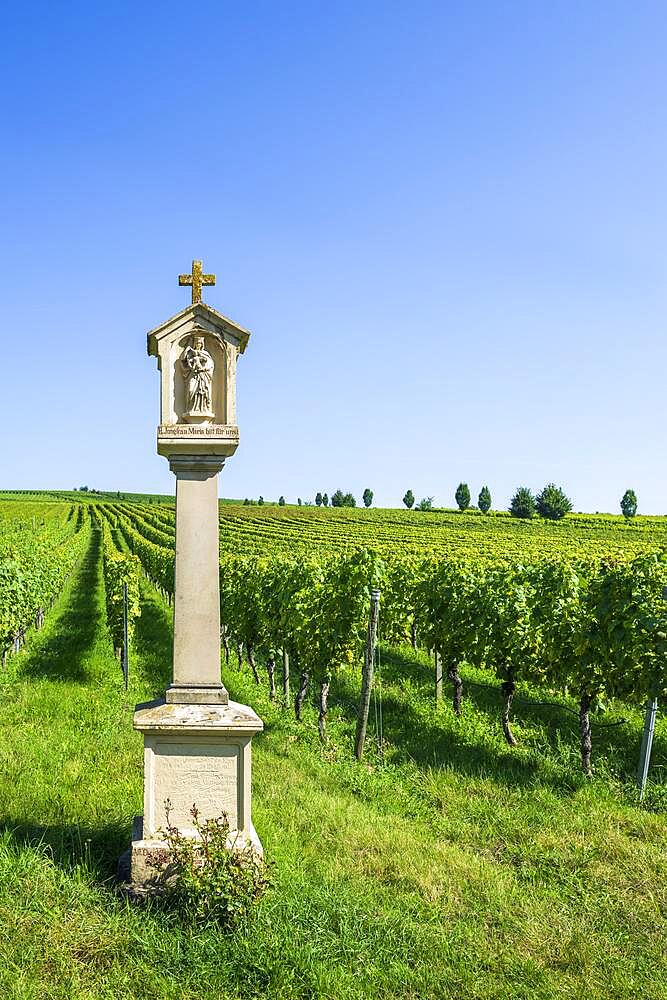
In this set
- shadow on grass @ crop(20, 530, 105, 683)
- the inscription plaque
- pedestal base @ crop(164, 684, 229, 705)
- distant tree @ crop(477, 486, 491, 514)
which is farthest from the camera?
distant tree @ crop(477, 486, 491, 514)

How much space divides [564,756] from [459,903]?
17.2ft

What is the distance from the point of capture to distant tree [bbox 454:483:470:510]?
128 metres

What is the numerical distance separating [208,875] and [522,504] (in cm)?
9881

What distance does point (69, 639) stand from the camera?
60.8 ft

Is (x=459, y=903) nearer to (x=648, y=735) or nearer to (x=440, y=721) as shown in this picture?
(x=648, y=735)

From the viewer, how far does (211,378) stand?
5324mm

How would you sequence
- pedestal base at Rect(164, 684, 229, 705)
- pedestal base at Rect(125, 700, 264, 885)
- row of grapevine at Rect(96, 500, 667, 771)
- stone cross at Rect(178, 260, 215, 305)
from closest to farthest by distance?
pedestal base at Rect(125, 700, 264, 885) < pedestal base at Rect(164, 684, 229, 705) < stone cross at Rect(178, 260, 215, 305) < row of grapevine at Rect(96, 500, 667, 771)

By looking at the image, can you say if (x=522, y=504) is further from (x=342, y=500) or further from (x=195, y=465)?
(x=195, y=465)

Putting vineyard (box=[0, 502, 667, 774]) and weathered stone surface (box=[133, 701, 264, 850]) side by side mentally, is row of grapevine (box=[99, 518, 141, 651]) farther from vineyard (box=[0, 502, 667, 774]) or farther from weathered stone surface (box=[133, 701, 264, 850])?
weathered stone surface (box=[133, 701, 264, 850])

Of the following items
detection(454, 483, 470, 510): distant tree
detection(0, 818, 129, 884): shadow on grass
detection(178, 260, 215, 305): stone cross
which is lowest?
detection(0, 818, 129, 884): shadow on grass

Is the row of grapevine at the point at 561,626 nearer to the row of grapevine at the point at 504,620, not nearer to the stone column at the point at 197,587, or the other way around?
the row of grapevine at the point at 504,620

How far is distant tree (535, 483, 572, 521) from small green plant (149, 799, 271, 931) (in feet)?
312

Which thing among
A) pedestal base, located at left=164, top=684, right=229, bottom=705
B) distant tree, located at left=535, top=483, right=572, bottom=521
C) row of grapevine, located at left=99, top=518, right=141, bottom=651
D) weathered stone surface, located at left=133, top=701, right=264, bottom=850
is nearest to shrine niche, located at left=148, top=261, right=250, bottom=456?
pedestal base, located at left=164, top=684, right=229, bottom=705

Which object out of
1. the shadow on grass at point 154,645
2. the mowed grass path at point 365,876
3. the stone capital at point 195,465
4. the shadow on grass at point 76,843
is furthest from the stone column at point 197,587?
the shadow on grass at point 154,645
